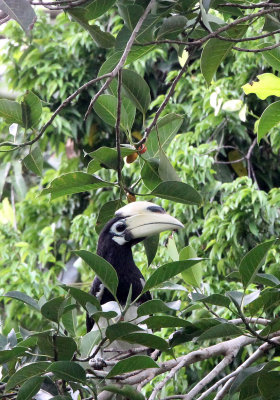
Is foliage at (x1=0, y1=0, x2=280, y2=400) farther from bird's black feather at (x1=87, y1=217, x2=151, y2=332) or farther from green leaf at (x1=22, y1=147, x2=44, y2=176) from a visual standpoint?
bird's black feather at (x1=87, y1=217, x2=151, y2=332)

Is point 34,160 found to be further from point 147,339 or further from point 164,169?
point 147,339

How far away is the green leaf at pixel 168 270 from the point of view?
4.71ft

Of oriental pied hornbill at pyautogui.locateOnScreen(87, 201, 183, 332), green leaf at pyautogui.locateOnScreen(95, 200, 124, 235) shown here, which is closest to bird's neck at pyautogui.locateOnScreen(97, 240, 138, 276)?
oriental pied hornbill at pyautogui.locateOnScreen(87, 201, 183, 332)

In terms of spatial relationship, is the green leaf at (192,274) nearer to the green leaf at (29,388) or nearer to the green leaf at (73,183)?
the green leaf at (73,183)

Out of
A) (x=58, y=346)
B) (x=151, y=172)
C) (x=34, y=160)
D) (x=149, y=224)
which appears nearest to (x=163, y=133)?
(x=151, y=172)

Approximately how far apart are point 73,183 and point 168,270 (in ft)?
1.35

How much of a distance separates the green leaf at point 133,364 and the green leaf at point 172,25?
735 mm

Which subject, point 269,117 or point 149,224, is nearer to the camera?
point 269,117

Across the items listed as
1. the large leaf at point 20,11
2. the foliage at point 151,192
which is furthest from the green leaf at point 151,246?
the large leaf at point 20,11

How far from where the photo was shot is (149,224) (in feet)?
7.38

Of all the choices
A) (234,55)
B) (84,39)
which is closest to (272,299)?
(234,55)

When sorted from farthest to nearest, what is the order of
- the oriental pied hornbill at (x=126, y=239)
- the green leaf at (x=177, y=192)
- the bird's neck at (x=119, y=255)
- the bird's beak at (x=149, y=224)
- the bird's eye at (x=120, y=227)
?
the bird's neck at (x=119, y=255) → the bird's eye at (x=120, y=227) → the oriental pied hornbill at (x=126, y=239) → the bird's beak at (x=149, y=224) → the green leaf at (x=177, y=192)

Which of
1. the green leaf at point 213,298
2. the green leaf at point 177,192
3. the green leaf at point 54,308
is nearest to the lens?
the green leaf at point 54,308

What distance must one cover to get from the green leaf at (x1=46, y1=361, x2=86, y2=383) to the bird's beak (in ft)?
2.29
